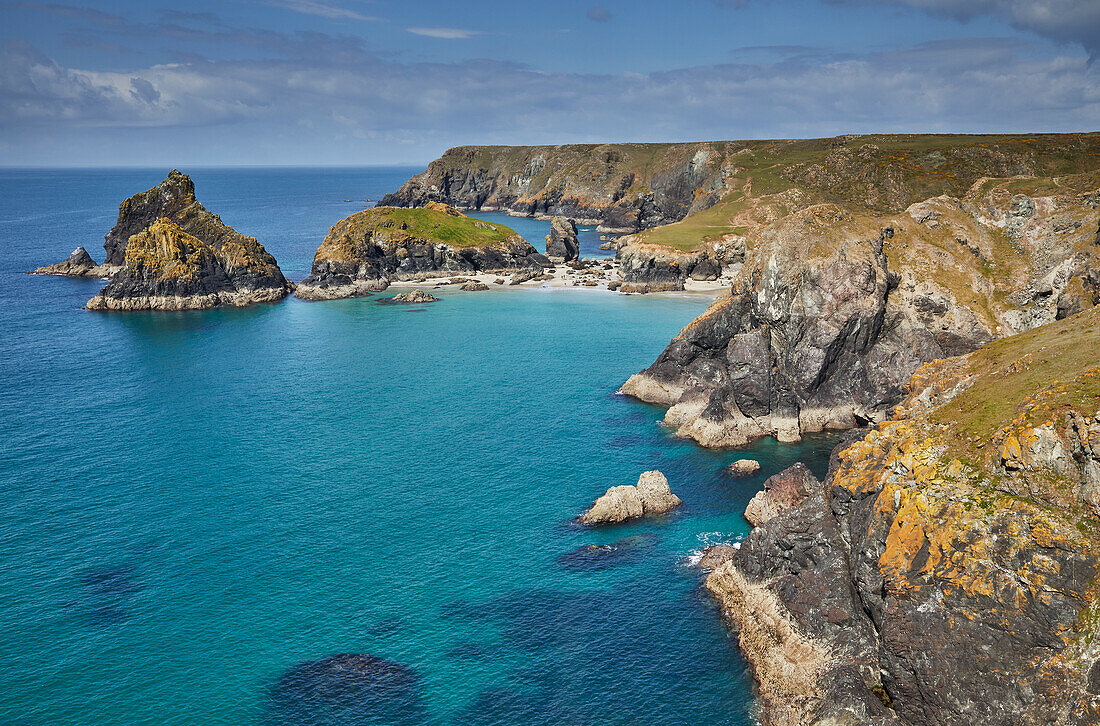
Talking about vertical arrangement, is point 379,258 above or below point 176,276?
above

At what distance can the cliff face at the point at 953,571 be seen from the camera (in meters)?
33.0

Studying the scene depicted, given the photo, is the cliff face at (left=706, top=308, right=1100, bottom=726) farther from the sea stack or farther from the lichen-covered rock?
the lichen-covered rock

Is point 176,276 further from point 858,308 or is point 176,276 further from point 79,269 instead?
point 858,308

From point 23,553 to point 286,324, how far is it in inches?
3555

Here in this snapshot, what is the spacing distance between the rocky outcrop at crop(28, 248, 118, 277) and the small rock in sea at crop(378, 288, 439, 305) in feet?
280

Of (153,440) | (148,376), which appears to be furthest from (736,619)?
(148,376)

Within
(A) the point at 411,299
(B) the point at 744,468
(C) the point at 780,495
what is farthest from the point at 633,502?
(A) the point at 411,299

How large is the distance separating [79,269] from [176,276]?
61.2 metres

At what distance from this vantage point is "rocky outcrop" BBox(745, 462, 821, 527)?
59625 millimetres

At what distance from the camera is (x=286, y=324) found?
145m

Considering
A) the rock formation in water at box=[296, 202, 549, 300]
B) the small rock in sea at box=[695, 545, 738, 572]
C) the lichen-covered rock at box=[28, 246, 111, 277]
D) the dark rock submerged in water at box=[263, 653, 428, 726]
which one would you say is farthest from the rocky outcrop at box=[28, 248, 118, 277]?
the small rock in sea at box=[695, 545, 738, 572]

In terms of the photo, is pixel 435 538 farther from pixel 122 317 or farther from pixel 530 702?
pixel 122 317

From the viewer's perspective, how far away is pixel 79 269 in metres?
195

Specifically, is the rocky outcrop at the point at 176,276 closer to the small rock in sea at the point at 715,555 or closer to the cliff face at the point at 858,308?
the cliff face at the point at 858,308
